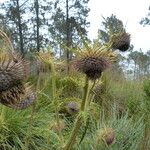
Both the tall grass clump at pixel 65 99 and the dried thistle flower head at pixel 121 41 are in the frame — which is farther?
the dried thistle flower head at pixel 121 41

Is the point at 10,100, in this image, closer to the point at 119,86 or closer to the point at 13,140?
the point at 13,140

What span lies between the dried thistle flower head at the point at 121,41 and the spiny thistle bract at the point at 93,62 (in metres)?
0.06

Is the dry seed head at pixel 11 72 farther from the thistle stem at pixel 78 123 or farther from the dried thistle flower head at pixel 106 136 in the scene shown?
the dried thistle flower head at pixel 106 136

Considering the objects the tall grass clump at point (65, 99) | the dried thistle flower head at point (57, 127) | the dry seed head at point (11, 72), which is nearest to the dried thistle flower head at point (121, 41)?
the tall grass clump at point (65, 99)

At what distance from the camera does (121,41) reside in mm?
2447

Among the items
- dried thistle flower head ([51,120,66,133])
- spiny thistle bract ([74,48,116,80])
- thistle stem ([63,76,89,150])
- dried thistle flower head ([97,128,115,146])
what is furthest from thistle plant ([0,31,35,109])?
dried thistle flower head ([97,128,115,146])

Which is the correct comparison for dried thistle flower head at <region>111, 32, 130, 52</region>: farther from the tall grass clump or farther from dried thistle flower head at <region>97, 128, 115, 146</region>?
dried thistle flower head at <region>97, 128, 115, 146</region>

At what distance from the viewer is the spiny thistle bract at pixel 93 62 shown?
Result: 2318 millimetres

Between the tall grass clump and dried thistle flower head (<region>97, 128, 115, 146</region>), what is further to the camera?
dried thistle flower head (<region>97, 128, 115, 146</region>)

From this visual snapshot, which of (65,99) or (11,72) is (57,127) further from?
(11,72)

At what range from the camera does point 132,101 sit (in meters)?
9.07

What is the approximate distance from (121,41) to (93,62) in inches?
8.8

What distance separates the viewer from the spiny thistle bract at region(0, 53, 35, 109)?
1594mm

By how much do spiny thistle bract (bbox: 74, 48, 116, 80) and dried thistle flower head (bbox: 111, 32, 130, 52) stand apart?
6 centimetres
